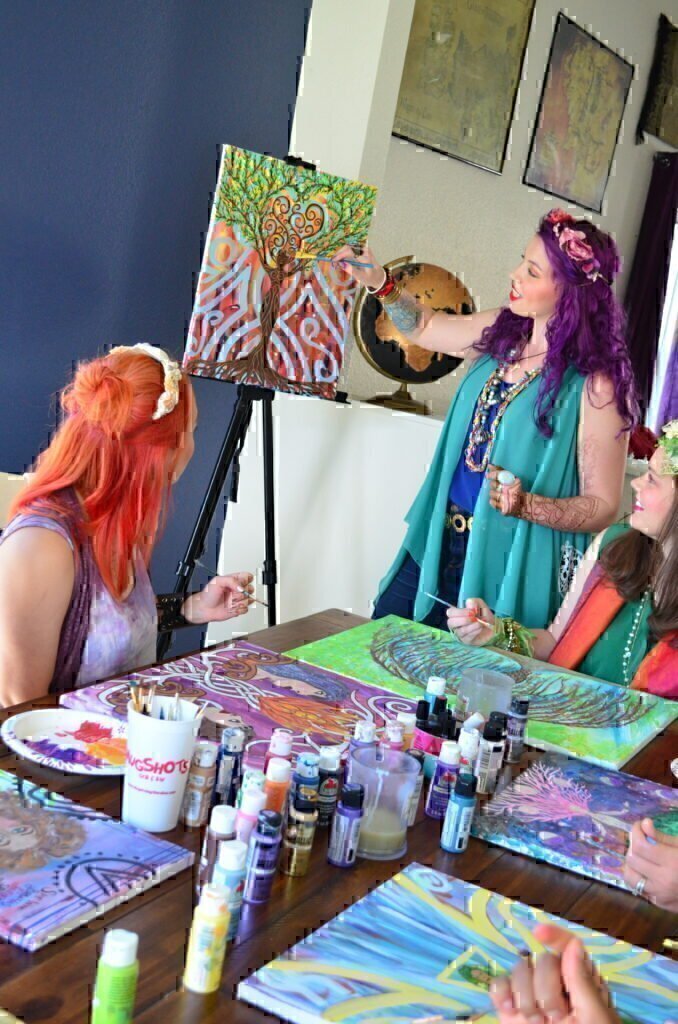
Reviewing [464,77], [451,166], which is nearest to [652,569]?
[451,166]

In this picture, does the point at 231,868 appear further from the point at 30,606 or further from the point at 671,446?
the point at 671,446

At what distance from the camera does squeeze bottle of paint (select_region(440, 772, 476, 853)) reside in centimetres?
116

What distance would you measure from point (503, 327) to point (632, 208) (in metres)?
3.33

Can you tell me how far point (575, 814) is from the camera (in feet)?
4.29

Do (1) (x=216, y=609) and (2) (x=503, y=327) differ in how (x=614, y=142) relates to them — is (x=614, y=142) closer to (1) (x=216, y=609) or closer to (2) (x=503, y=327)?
(2) (x=503, y=327)

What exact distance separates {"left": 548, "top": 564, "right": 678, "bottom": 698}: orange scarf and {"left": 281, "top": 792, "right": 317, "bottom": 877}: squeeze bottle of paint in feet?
3.57

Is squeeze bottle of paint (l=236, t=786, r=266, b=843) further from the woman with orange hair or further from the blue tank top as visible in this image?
the blue tank top

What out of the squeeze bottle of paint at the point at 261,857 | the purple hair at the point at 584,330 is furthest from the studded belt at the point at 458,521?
the squeeze bottle of paint at the point at 261,857

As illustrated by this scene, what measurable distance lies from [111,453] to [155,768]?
63cm

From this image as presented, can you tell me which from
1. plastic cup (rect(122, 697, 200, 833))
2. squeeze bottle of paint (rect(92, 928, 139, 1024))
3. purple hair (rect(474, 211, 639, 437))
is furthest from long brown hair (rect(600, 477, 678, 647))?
squeeze bottle of paint (rect(92, 928, 139, 1024))

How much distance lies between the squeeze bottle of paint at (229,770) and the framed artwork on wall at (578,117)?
3.86 meters

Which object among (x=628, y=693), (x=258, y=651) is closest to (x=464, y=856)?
(x=258, y=651)

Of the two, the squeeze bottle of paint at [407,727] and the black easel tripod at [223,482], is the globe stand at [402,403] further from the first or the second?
the squeeze bottle of paint at [407,727]

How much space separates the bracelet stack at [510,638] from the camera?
2.09 metres
